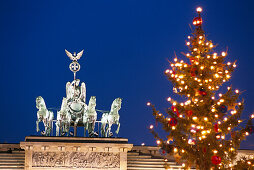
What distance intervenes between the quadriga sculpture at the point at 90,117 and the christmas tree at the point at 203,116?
873 centimetres

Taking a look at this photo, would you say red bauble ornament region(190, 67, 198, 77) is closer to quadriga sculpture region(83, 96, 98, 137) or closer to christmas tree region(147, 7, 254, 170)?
christmas tree region(147, 7, 254, 170)

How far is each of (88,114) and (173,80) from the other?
9039 mm

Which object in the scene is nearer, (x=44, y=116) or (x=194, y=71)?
(x=194, y=71)

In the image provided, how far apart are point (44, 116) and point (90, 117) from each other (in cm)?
200

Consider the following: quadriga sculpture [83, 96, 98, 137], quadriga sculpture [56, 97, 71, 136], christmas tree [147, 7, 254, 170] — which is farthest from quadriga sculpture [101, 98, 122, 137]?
christmas tree [147, 7, 254, 170]

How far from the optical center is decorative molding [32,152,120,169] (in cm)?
1955

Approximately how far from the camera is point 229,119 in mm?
11555

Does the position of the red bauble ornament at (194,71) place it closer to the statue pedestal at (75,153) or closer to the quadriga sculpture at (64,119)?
the statue pedestal at (75,153)

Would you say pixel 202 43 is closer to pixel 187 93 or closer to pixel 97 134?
pixel 187 93

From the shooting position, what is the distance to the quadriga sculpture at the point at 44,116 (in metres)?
20.0

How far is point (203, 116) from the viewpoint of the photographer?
1135cm

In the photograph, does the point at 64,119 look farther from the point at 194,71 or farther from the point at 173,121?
the point at 194,71

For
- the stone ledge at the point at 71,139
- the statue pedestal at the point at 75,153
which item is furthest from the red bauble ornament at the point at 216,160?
the stone ledge at the point at 71,139

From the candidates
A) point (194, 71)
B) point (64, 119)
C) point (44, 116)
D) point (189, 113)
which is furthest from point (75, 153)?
point (194, 71)
